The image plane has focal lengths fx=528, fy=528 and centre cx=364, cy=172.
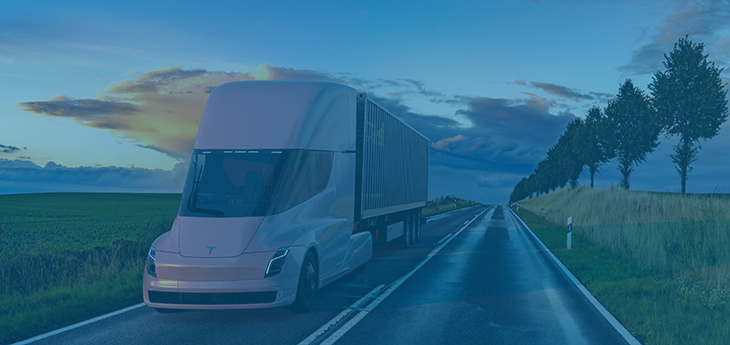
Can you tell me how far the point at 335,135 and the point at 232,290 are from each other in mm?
3373

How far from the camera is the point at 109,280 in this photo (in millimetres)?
10133

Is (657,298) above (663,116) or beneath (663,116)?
beneath

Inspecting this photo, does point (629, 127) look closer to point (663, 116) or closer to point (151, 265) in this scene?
point (663, 116)

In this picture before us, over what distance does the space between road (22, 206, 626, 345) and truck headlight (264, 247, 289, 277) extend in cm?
70

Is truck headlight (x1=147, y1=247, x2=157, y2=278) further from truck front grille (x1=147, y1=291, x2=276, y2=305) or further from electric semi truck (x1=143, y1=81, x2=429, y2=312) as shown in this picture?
truck front grille (x1=147, y1=291, x2=276, y2=305)

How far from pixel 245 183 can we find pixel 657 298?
7.04m

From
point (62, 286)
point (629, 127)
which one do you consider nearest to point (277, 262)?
point (62, 286)

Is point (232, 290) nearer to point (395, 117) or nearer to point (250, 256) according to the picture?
point (250, 256)

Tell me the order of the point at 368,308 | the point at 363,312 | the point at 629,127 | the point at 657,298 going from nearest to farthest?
1. the point at 363,312
2. the point at 368,308
3. the point at 657,298
4. the point at 629,127

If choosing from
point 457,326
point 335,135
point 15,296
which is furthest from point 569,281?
point 15,296

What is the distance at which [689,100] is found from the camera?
35.7 metres

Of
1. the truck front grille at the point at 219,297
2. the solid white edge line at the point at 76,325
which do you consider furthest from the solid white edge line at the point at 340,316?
the solid white edge line at the point at 76,325

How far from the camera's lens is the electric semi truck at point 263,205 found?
6805 mm

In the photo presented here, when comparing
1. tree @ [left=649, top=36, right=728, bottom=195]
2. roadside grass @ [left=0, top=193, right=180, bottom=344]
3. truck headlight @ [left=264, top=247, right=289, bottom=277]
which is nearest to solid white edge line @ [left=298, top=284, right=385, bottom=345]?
truck headlight @ [left=264, top=247, right=289, bottom=277]
